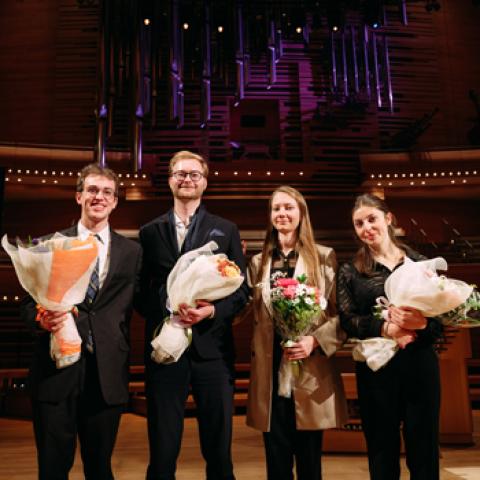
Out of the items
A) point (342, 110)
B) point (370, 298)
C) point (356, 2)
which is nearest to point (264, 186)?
point (342, 110)

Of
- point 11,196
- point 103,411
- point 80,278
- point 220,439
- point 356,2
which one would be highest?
point 356,2

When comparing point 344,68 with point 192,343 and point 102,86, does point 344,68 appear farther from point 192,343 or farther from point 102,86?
point 192,343

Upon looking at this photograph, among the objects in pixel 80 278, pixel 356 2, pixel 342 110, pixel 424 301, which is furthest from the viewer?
pixel 342 110

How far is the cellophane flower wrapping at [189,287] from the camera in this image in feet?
5.97

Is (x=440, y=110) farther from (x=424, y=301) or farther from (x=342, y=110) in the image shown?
(x=424, y=301)

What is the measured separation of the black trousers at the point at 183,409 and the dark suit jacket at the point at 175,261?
0.07 m

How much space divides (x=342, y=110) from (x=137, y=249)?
26.0 feet

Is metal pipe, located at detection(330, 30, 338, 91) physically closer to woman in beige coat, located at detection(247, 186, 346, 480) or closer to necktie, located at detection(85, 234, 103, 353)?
woman in beige coat, located at detection(247, 186, 346, 480)

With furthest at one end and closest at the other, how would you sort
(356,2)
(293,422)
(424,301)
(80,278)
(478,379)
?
(356,2) → (478,379) → (293,422) → (424,301) → (80,278)

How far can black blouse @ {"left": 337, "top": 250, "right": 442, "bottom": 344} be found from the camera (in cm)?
204

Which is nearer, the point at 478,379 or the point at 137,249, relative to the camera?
the point at 137,249

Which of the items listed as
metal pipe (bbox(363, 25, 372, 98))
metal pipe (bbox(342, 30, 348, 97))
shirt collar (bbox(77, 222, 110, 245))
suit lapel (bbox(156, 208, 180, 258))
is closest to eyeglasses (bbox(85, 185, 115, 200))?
shirt collar (bbox(77, 222, 110, 245))

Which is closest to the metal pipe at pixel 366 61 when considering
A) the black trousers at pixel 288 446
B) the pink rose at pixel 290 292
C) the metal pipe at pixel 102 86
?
the metal pipe at pixel 102 86

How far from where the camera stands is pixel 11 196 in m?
8.84
